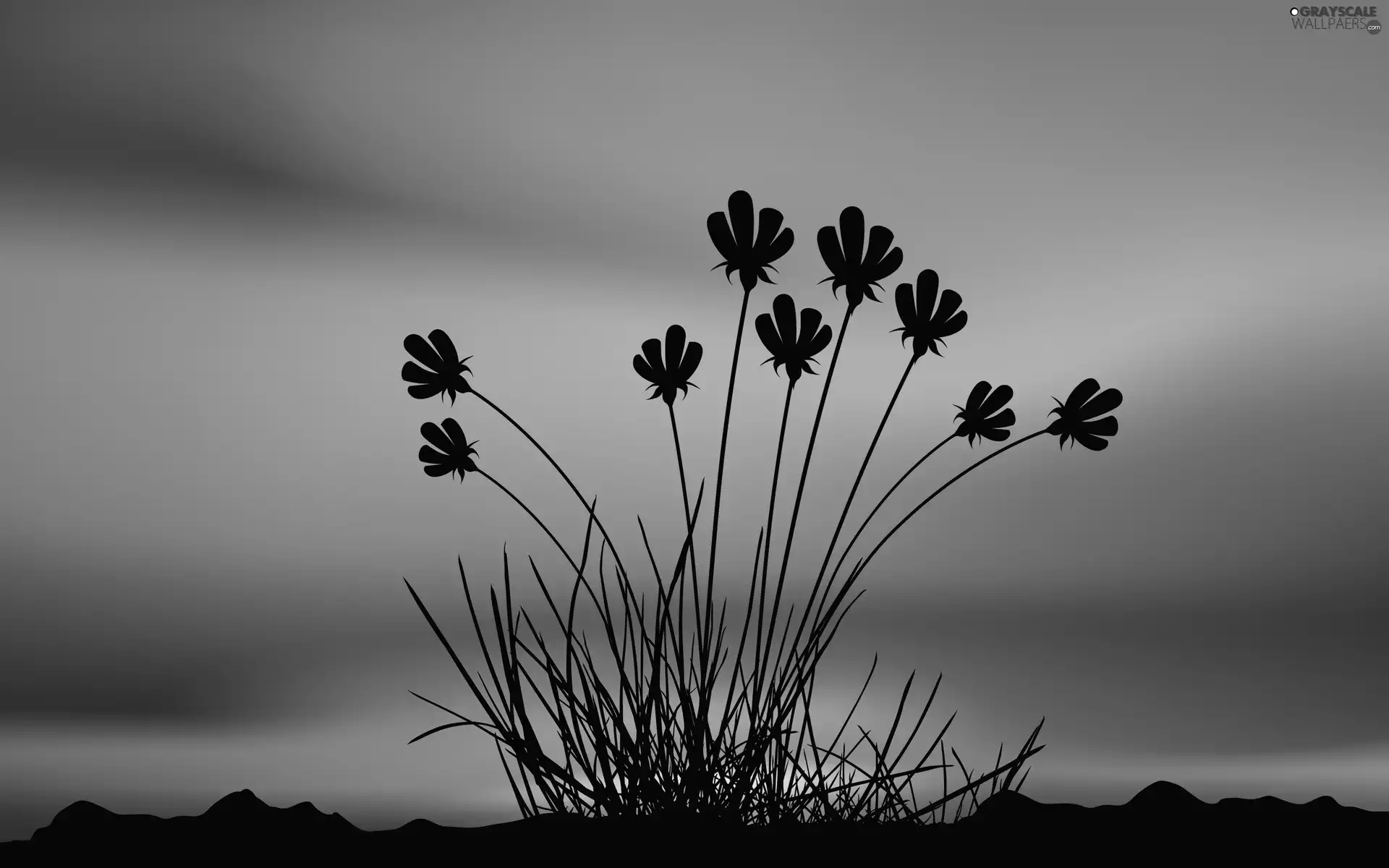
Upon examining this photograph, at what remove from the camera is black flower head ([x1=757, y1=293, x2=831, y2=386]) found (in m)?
1.35

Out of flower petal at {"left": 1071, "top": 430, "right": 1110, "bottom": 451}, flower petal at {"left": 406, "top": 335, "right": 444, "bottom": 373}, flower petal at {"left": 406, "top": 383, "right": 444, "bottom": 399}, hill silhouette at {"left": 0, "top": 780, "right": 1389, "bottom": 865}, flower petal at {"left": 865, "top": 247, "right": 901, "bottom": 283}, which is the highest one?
flower petal at {"left": 865, "top": 247, "right": 901, "bottom": 283}

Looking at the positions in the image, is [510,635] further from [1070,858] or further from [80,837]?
[1070,858]

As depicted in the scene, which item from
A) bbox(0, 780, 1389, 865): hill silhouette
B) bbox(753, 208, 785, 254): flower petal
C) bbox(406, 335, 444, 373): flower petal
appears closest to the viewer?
bbox(0, 780, 1389, 865): hill silhouette

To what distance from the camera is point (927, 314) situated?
1.38m

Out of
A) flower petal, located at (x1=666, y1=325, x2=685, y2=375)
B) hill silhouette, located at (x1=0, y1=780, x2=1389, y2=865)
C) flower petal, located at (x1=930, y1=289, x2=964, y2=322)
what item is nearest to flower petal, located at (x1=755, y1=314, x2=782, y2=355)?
flower petal, located at (x1=666, y1=325, x2=685, y2=375)

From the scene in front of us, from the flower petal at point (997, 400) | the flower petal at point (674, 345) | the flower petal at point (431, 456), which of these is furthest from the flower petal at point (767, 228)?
the flower petal at point (431, 456)

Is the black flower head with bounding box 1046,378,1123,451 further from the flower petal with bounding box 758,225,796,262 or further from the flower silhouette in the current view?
the flower petal with bounding box 758,225,796,262

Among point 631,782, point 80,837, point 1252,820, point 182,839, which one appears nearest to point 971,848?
point 1252,820

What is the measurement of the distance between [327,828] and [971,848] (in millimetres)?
686

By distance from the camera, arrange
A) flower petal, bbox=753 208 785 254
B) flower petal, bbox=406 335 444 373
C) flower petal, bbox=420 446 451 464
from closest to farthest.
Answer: flower petal, bbox=753 208 785 254 → flower petal, bbox=406 335 444 373 → flower petal, bbox=420 446 451 464

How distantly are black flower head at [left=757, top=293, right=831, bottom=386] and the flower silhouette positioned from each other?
23 centimetres

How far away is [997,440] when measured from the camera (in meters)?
1.57

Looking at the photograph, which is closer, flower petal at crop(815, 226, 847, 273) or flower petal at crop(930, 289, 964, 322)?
flower petal at crop(815, 226, 847, 273)

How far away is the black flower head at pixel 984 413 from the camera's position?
1478mm
